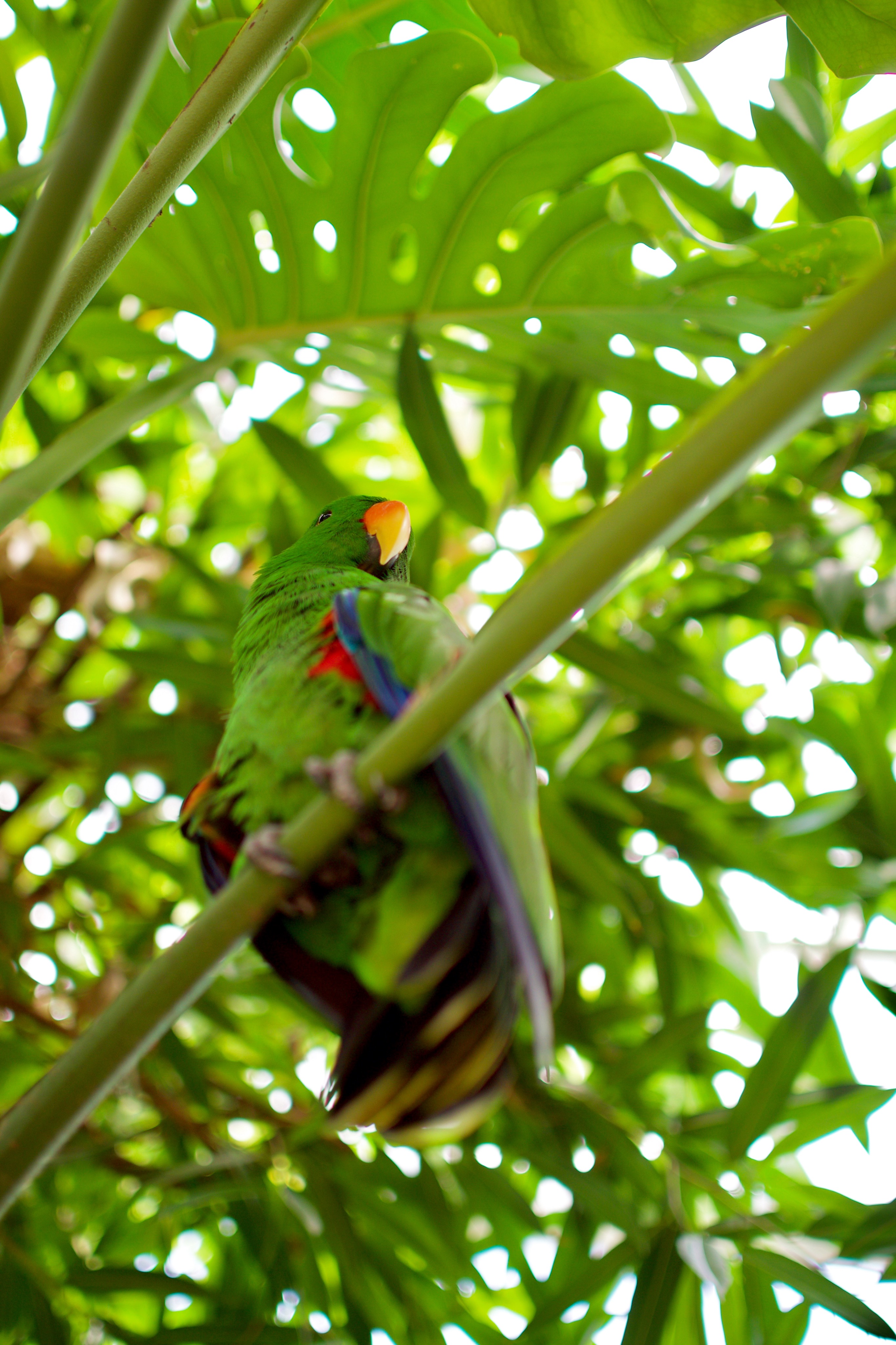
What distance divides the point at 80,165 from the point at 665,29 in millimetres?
683

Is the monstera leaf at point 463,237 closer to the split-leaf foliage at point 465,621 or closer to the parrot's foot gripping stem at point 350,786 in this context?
the split-leaf foliage at point 465,621

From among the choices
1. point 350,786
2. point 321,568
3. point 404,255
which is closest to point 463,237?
point 404,255

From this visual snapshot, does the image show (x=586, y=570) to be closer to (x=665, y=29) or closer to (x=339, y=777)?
(x=339, y=777)

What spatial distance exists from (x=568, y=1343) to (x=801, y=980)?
2.30 ft

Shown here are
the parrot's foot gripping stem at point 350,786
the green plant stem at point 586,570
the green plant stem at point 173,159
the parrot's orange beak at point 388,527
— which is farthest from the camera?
the parrot's orange beak at point 388,527

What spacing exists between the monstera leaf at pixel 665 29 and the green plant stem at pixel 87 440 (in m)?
0.50

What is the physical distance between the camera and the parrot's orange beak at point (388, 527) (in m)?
1.03

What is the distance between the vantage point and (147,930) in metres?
1.71

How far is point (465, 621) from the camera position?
6.35 feet

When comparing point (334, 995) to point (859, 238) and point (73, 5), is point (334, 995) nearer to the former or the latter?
point (859, 238)

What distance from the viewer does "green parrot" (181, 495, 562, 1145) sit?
23.5 inches

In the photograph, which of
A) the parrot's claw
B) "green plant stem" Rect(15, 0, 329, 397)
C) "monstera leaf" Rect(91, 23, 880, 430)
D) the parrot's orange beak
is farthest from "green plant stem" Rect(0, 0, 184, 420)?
"monstera leaf" Rect(91, 23, 880, 430)

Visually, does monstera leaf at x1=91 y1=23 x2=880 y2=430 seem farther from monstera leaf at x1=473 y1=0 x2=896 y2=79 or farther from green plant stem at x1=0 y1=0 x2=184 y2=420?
green plant stem at x1=0 y1=0 x2=184 y2=420

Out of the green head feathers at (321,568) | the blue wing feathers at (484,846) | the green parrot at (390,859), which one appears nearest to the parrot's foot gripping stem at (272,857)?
the green parrot at (390,859)
